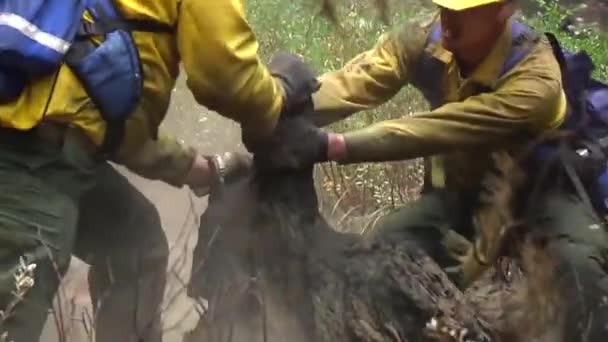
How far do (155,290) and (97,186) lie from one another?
14.2 inches

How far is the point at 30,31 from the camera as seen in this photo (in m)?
2.71

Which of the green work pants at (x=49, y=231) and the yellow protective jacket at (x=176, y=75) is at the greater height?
the yellow protective jacket at (x=176, y=75)

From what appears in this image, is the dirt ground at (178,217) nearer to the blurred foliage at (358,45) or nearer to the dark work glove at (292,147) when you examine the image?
the dark work glove at (292,147)

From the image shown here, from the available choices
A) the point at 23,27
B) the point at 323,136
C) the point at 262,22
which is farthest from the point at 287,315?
the point at 262,22

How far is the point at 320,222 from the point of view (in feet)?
11.4

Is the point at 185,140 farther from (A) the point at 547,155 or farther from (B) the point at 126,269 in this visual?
(A) the point at 547,155

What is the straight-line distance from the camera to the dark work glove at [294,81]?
131 inches

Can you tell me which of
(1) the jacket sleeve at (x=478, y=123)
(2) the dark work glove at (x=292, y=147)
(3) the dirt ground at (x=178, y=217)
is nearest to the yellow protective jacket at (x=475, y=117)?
(1) the jacket sleeve at (x=478, y=123)

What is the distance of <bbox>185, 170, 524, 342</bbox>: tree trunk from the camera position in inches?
113

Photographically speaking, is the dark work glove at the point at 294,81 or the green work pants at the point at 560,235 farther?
the dark work glove at the point at 294,81

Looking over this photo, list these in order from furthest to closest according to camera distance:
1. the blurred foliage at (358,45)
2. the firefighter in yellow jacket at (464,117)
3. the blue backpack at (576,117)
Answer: the blurred foliage at (358,45), the blue backpack at (576,117), the firefighter in yellow jacket at (464,117)

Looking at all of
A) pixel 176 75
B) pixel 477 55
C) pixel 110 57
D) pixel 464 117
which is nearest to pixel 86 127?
pixel 110 57

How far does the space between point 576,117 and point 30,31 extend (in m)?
1.82

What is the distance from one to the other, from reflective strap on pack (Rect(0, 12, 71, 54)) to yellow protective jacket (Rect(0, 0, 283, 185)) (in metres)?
0.07
